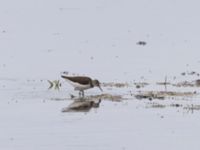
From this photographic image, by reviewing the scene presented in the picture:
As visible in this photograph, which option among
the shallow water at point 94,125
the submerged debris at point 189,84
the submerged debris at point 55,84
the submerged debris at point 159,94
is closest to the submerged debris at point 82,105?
the shallow water at point 94,125

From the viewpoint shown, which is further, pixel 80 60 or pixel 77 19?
pixel 77 19

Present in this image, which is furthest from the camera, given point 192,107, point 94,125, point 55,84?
point 55,84

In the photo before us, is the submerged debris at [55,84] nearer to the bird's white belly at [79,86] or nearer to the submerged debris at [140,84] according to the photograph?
the bird's white belly at [79,86]

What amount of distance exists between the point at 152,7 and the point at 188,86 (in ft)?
116

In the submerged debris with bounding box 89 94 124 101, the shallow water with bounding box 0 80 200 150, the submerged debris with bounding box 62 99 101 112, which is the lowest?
the shallow water with bounding box 0 80 200 150

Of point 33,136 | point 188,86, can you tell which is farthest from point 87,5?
point 33,136

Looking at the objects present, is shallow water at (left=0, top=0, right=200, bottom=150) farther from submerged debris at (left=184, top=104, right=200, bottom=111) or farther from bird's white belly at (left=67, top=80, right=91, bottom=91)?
bird's white belly at (left=67, top=80, right=91, bottom=91)

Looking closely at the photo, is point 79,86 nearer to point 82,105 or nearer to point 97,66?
point 82,105

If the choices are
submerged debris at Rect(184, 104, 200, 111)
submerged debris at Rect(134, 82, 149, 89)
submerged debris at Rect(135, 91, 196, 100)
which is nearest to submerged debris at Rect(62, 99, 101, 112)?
submerged debris at Rect(135, 91, 196, 100)

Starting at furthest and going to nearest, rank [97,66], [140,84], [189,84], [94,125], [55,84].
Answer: [97,66], [189,84], [140,84], [55,84], [94,125]

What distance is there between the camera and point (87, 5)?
220 ft

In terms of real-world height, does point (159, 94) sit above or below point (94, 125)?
above

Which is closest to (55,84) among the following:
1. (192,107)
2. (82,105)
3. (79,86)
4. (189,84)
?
(79,86)

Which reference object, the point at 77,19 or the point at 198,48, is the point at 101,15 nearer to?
the point at 77,19
